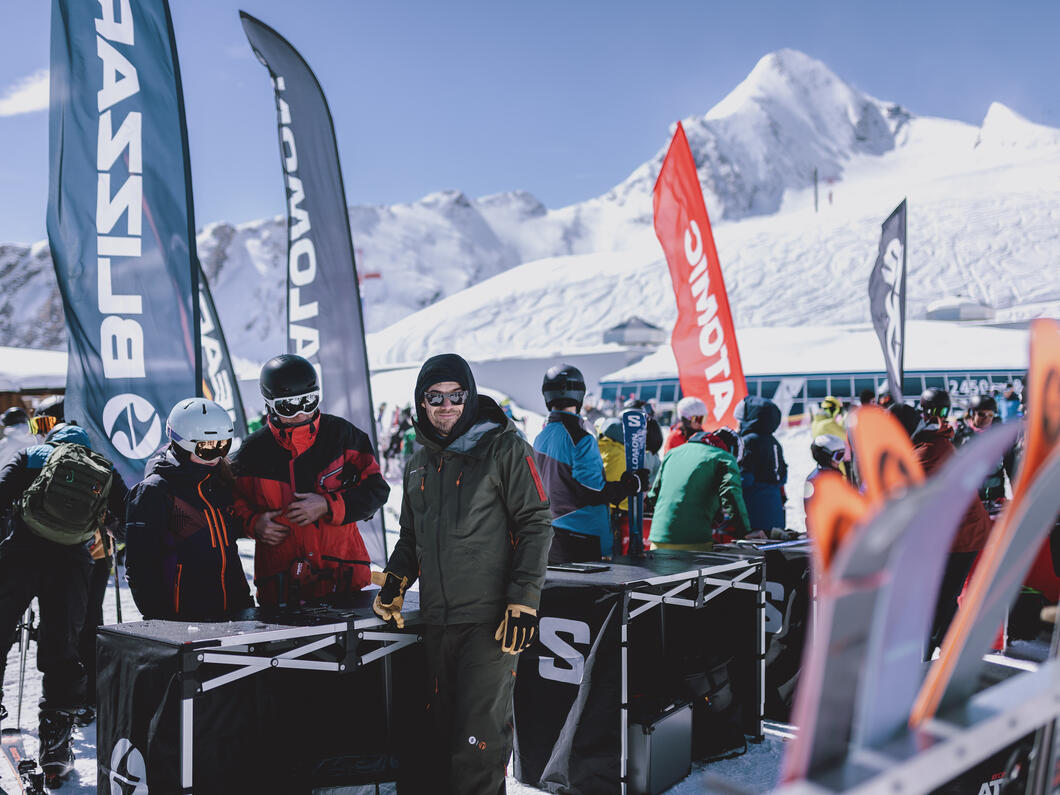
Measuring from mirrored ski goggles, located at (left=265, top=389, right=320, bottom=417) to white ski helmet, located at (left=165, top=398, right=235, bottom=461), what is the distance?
265 millimetres

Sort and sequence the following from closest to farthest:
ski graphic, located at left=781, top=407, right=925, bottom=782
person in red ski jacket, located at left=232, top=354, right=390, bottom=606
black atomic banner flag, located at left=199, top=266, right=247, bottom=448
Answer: ski graphic, located at left=781, top=407, right=925, bottom=782 < person in red ski jacket, located at left=232, top=354, right=390, bottom=606 < black atomic banner flag, located at left=199, top=266, right=247, bottom=448

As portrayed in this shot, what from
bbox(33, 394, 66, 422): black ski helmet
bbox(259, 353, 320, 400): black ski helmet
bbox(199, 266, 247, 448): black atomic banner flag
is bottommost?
bbox(33, 394, 66, 422): black ski helmet

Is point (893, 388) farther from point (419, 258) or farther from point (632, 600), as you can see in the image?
point (419, 258)

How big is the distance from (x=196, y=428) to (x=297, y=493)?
1.61 ft

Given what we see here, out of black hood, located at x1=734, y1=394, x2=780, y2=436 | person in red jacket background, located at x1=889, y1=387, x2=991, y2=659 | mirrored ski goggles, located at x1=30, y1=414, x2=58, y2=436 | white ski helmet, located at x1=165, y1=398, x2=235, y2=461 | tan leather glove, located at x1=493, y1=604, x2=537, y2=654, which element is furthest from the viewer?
black hood, located at x1=734, y1=394, x2=780, y2=436

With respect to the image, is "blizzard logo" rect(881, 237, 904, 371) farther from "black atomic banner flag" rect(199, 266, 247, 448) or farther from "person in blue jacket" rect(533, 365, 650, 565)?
"black atomic banner flag" rect(199, 266, 247, 448)

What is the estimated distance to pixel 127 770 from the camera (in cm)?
275

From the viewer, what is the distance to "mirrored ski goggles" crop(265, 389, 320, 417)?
3.50m

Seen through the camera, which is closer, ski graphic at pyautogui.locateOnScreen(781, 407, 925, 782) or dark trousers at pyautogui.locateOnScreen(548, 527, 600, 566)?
ski graphic at pyautogui.locateOnScreen(781, 407, 925, 782)

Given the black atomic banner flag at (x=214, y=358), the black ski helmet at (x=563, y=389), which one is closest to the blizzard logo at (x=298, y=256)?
the black ski helmet at (x=563, y=389)

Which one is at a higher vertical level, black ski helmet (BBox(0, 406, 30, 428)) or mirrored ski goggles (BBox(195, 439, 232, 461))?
black ski helmet (BBox(0, 406, 30, 428))

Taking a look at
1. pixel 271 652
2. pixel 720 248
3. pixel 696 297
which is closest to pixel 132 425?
pixel 271 652

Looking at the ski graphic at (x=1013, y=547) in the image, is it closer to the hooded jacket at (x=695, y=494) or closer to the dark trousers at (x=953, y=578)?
the hooded jacket at (x=695, y=494)

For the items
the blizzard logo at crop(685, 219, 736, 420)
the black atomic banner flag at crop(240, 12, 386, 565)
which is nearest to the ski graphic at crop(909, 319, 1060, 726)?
the black atomic banner flag at crop(240, 12, 386, 565)
